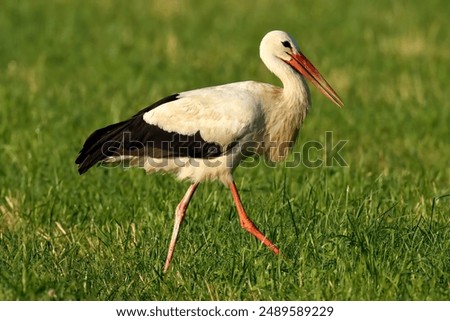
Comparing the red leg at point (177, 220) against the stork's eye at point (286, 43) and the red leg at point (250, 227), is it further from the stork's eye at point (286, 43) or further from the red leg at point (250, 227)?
the stork's eye at point (286, 43)

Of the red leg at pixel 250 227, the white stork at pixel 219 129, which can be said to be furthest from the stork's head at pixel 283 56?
the red leg at pixel 250 227

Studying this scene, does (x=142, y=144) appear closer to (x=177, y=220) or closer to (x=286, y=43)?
(x=177, y=220)

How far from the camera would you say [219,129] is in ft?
21.1

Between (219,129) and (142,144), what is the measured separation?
597 mm

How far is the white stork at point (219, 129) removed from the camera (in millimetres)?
6445

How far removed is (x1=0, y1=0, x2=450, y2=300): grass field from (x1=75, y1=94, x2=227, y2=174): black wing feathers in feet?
1.69

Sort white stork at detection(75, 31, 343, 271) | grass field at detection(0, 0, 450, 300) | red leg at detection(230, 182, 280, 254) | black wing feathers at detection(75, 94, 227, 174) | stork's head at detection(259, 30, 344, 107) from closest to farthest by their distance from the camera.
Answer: grass field at detection(0, 0, 450, 300)
red leg at detection(230, 182, 280, 254)
white stork at detection(75, 31, 343, 271)
black wing feathers at detection(75, 94, 227, 174)
stork's head at detection(259, 30, 344, 107)

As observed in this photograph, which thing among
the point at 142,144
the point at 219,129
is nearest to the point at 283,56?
the point at 219,129

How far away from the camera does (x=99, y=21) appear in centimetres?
1648

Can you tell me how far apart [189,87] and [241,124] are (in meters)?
5.83

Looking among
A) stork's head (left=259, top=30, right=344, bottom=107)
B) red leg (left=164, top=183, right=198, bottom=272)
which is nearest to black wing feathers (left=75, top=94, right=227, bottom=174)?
red leg (left=164, top=183, right=198, bottom=272)

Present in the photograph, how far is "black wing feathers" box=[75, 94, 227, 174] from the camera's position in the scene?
6.55 metres

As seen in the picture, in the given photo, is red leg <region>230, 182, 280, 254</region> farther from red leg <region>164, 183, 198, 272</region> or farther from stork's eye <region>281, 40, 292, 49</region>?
stork's eye <region>281, 40, 292, 49</region>
